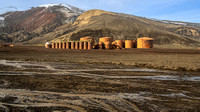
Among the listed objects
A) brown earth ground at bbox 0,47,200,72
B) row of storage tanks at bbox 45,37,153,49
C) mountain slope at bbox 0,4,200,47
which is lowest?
brown earth ground at bbox 0,47,200,72

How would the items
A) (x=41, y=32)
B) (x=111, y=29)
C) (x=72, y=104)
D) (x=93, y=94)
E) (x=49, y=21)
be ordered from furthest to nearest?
(x=49, y=21) → (x=41, y=32) → (x=111, y=29) → (x=93, y=94) → (x=72, y=104)

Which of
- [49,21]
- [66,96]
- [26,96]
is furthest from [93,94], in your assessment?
[49,21]

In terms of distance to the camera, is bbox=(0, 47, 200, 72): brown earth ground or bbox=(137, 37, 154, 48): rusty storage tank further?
bbox=(137, 37, 154, 48): rusty storage tank

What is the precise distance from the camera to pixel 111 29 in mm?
64250

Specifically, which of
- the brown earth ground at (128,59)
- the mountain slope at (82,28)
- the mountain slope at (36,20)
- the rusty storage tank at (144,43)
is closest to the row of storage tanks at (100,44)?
the rusty storage tank at (144,43)

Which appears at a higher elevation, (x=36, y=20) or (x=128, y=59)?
(x=36, y=20)

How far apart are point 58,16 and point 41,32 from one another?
24.7 metres

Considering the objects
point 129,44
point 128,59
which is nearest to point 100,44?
point 129,44

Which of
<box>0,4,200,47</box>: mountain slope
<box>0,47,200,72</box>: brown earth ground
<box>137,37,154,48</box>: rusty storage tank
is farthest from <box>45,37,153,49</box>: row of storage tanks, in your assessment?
<box>0,4,200,47</box>: mountain slope

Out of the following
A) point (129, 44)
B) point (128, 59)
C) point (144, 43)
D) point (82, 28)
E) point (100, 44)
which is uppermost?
point (82, 28)

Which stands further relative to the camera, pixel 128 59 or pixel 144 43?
pixel 144 43

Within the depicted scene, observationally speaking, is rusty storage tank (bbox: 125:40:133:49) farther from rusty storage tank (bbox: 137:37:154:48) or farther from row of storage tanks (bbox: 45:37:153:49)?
rusty storage tank (bbox: 137:37:154:48)

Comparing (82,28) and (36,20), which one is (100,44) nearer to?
(82,28)

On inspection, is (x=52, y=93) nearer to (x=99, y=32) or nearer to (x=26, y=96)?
(x=26, y=96)
